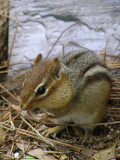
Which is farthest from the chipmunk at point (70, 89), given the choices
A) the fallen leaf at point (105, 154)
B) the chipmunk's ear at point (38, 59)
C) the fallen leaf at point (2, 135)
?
the fallen leaf at point (2, 135)

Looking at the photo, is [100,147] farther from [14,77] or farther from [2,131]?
[14,77]

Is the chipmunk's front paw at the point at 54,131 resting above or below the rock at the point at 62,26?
below

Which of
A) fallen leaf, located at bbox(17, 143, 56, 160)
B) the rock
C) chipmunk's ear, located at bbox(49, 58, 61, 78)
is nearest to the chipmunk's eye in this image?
chipmunk's ear, located at bbox(49, 58, 61, 78)

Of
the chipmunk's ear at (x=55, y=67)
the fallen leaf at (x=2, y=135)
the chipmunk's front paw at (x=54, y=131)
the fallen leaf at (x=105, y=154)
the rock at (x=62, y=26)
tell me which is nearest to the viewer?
the chipmunk's ear at (x=55, y=67)

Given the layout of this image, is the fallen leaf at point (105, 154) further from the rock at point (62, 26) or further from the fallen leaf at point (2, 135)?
the rock at point (62, 26)

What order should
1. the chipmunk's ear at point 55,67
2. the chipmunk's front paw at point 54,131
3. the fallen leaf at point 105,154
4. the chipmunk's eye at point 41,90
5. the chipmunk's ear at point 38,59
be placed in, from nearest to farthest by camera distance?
the chipmunk's eye at point 41,90, the chipmunk's ear at point 55,67, the fallen leaf at point 105,154, the chipmunk's ear at point 38,59, the chipmunk's front paw at point 54,131

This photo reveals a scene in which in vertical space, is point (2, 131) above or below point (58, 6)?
below

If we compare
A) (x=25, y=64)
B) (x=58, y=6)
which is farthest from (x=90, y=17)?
(x=25, y=64)
